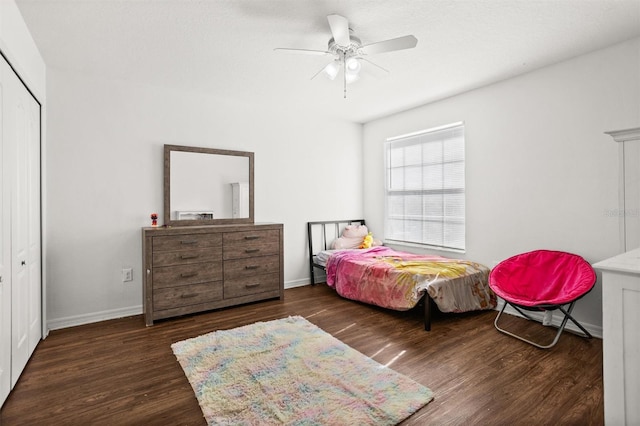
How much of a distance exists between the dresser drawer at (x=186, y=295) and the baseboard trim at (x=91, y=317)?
51 cm

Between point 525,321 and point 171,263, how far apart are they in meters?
3.46

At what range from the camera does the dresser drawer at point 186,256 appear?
3137 millimetres

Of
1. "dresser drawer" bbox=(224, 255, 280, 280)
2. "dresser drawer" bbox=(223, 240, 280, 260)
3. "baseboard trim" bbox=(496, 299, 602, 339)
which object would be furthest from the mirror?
"baseboard trim" bbox=(496, 299, 602, 339)

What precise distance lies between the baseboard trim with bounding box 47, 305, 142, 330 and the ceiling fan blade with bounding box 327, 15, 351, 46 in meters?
3.21

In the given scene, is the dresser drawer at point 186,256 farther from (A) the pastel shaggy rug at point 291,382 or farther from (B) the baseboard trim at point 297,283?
(B) the baseboard trim at point 297,283

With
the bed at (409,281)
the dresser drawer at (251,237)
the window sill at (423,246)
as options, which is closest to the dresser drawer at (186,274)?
the dresser drawer at (251,237)

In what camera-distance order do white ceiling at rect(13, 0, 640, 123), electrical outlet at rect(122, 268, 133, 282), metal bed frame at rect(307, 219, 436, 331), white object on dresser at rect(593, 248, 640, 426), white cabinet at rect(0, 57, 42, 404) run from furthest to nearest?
metal bed frame at rect(307, 219, 436, 331), electrical outlet at rect(122, 268, 133, 282), white ceiling at rect(13, 0, 640, 123), white cabinet at rect(0, 57, 42, 404), white object on dresser at rect(593, 248, 640, 426)

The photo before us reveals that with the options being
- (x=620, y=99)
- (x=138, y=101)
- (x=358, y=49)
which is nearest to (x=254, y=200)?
(x=138, y=101)

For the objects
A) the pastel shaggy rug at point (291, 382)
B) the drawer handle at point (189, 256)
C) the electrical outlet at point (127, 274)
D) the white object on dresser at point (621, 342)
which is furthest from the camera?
the electrical outlet at point (127, 274)

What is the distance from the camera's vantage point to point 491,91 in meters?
3.57

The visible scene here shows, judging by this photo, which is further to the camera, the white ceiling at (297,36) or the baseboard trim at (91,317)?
the baseboard trim at (91,317)

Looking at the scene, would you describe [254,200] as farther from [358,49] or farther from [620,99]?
[620,99]

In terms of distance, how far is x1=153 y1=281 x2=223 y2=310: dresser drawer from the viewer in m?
3.14

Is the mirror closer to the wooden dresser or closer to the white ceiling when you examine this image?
the wooden dresser
